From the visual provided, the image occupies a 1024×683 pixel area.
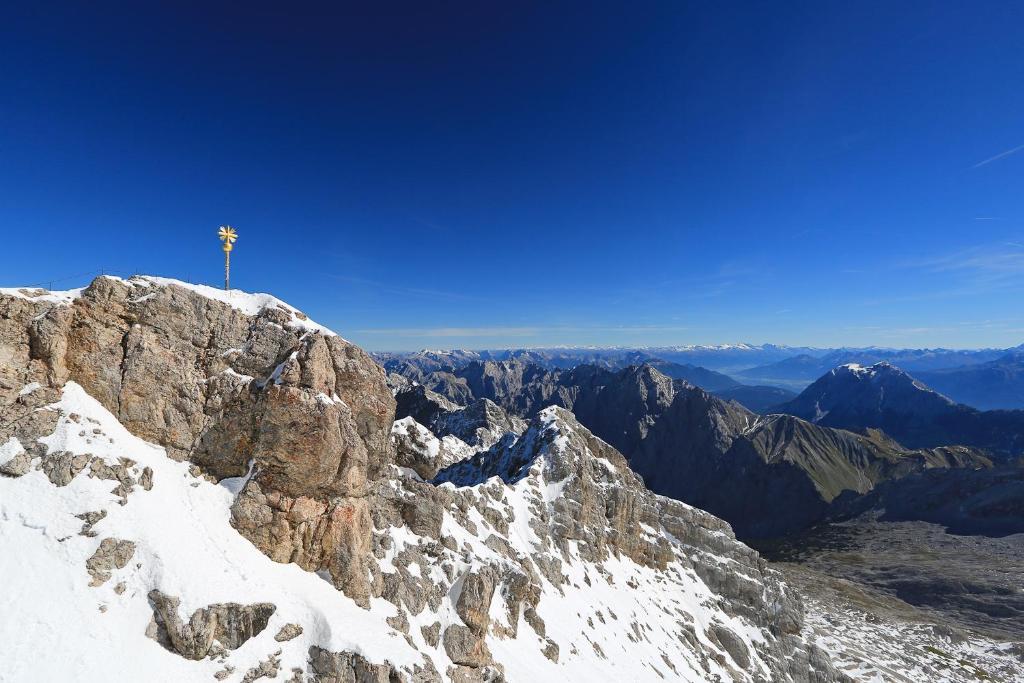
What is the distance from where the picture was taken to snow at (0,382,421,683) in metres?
20.2

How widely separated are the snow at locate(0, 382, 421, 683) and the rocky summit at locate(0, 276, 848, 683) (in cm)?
9

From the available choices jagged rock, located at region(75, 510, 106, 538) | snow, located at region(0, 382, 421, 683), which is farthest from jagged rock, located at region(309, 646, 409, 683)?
jagged rock, located at region(75, 510, 106, 538)

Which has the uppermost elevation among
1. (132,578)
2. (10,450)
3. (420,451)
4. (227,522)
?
(10,450)

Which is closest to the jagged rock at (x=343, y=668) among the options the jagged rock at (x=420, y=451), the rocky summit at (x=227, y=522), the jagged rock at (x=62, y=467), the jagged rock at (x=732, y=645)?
the rocky summit at (x=227, y=522)

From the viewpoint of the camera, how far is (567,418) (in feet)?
298

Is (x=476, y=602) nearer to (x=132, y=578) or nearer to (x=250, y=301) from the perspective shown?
(x=132, y=578)

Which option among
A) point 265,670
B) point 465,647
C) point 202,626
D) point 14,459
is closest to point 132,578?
point 202,626

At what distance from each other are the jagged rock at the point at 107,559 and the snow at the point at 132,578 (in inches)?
10.1

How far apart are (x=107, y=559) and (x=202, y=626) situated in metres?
5.98

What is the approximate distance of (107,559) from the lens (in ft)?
75.4

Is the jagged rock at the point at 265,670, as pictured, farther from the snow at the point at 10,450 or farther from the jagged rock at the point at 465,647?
the snow at the point at 10,450

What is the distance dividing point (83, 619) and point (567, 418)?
76.5 metres

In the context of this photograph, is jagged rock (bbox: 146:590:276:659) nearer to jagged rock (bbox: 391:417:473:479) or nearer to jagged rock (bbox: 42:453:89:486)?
jagged rock (bbox: 42:453:89:486)

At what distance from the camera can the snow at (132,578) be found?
20.2 meters
